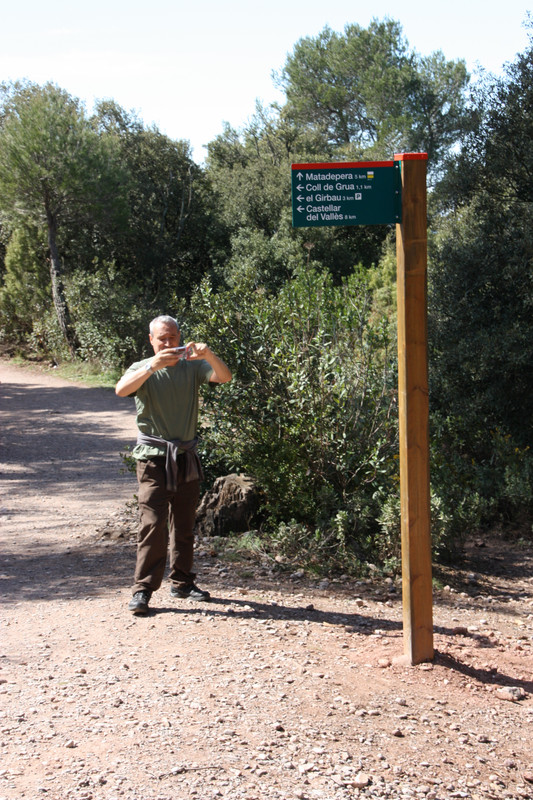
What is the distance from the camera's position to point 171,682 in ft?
12.7

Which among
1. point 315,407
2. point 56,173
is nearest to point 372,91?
point 56,173

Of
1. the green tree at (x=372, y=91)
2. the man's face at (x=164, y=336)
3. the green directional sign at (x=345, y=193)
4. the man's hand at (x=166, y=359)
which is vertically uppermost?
the green tree at (x=372, y=91)

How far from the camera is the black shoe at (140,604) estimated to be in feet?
15.8

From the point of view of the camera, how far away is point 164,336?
478 cm

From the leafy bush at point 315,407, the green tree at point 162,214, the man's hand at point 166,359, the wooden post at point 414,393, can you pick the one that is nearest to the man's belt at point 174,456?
the man's hand at point 166,359

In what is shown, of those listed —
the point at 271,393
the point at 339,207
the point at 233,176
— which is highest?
the point at 233,176

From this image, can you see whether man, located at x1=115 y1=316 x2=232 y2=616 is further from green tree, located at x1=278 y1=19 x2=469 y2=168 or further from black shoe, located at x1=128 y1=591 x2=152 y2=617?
green tree, located at x1=278 y1=19 x2=469 y2=168

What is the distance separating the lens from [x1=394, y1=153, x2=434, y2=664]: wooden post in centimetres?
396

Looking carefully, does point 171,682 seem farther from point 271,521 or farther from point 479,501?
point 479,501

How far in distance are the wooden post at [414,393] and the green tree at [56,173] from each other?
1804cm

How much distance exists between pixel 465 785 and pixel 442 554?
3534mm

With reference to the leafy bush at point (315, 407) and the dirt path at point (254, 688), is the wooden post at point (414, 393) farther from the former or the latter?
the leafy bush at point (315, 407)

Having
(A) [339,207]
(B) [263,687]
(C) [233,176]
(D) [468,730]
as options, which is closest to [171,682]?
(B) [263,687]

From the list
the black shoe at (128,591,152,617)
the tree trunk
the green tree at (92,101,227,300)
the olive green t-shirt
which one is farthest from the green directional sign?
the green tree at (92,101,227,300)
